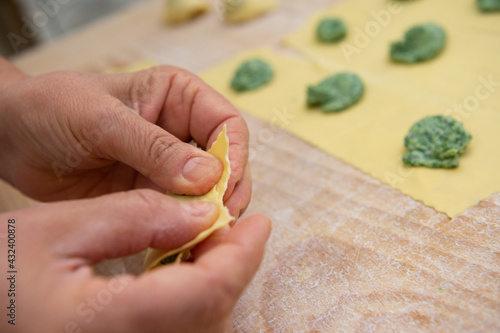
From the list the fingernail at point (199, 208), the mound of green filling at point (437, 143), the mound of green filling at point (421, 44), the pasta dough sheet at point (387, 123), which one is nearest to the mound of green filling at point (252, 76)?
the pasta dough sheet at point (387, 123)

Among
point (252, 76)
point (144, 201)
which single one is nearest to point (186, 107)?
point (144, 201)

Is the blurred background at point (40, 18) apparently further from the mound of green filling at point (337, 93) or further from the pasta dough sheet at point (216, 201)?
the pasta dough sheet at point (216, 201)

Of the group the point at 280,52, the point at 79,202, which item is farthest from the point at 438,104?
the point at 79,202

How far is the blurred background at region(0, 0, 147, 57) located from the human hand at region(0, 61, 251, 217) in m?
2.52

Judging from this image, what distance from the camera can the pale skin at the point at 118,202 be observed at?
67 cm

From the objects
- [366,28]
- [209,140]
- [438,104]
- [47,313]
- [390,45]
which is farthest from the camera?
[366,28]

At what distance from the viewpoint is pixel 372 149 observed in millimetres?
1375

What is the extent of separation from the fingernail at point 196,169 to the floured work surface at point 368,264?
336 millimetres

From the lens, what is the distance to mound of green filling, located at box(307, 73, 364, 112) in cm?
159

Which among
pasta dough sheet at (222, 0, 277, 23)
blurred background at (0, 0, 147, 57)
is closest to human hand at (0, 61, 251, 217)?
pasta dough sheet at (222, 0, 277, 23)

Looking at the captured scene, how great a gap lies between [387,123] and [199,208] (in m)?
0.88

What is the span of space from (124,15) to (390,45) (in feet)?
6.51

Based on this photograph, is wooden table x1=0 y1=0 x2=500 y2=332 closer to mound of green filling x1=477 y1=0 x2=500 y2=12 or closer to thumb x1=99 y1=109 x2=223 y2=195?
thumb x1=99 y1=109 x2=223 y2=195

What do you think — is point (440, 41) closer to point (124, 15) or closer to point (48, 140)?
point (48, 140)
